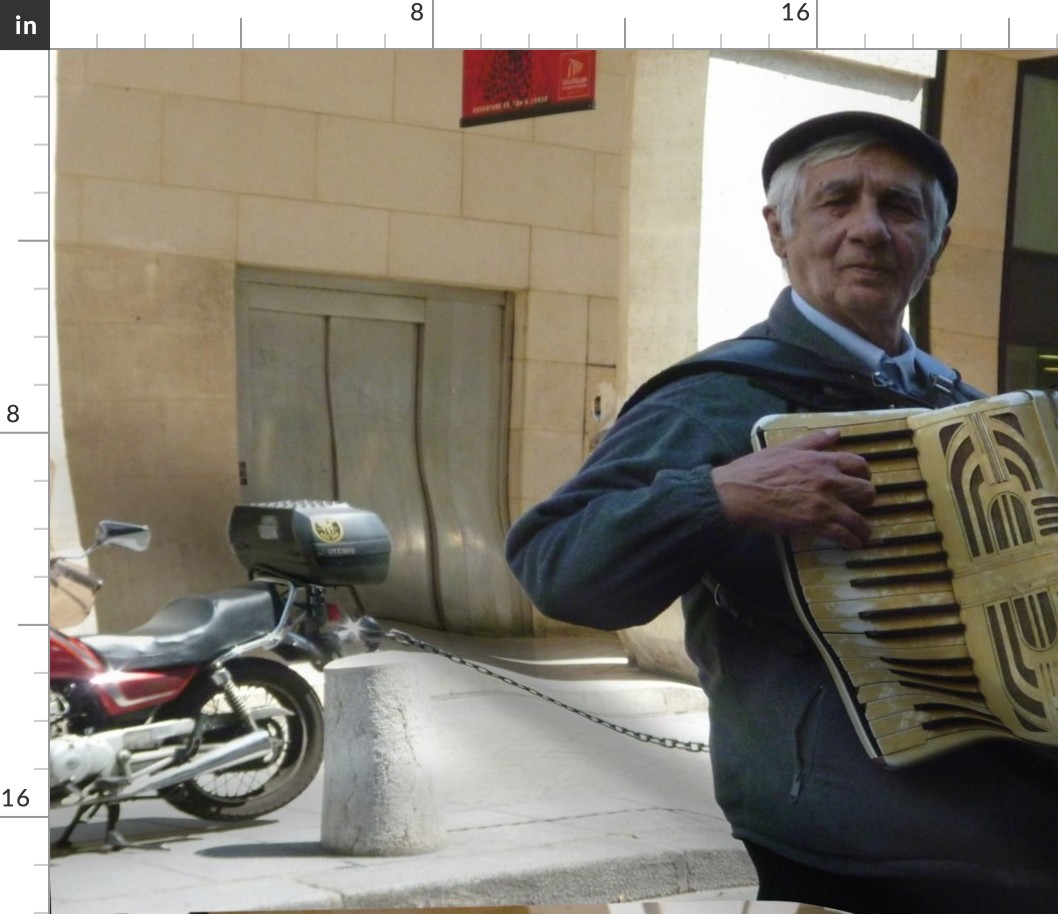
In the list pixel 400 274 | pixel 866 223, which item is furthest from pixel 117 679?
pixel 866 223

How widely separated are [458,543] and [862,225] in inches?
33.7

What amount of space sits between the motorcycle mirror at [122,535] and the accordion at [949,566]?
104 cm

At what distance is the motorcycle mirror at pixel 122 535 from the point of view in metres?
2.39

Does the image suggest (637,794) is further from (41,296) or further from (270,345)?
(41,296)

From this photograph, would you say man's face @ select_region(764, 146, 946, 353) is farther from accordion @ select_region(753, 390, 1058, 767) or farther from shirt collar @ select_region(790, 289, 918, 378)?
accordion @ select_region(753, 390, 1058, 767)

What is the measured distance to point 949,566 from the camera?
2.03 metres

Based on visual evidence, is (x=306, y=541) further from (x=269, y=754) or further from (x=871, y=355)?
(x=871, y=355)

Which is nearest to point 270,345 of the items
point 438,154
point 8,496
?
point 438,154

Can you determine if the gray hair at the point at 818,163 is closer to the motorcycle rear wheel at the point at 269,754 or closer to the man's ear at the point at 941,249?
the man's ear at the point at 941,249

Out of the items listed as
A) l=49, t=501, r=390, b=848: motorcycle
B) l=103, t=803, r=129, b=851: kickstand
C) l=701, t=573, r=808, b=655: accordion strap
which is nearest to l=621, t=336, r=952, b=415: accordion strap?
l=701, t=573, r=808, b=655: accordion strap

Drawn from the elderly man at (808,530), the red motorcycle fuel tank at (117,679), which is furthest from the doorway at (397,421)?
the red motorcycle fuel tank at (117,679)

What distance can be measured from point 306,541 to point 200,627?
0.74ft

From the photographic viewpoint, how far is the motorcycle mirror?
7.84ft
